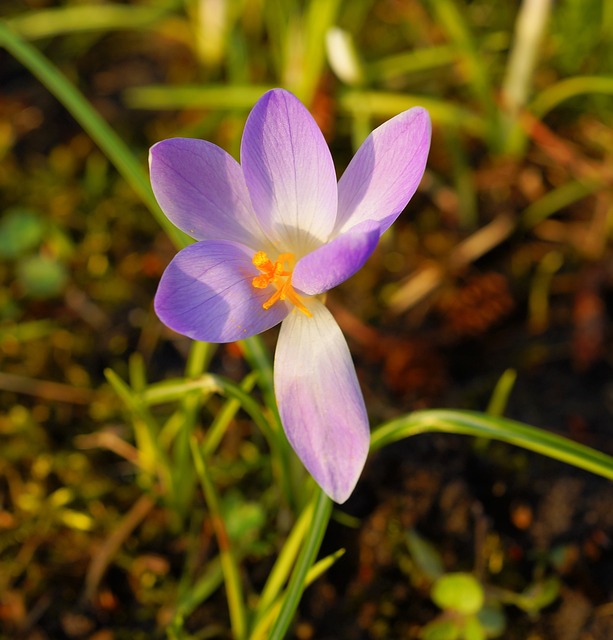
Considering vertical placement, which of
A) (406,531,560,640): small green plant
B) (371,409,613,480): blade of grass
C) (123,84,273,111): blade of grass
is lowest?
(406,531,560,640): small green plant

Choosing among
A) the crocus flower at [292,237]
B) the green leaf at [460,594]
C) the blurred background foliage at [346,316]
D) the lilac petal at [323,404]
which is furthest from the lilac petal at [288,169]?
the green leaf at [460,594]

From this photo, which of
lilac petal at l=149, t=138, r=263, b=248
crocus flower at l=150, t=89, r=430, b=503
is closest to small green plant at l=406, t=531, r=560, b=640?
crocus flower at l=150, t=89, r=430, b=503

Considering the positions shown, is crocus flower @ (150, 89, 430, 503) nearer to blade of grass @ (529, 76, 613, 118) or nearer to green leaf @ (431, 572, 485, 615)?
green leaf @ (431, 572, 485, 615)

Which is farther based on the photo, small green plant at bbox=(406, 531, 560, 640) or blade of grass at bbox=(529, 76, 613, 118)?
blade of grass at bbox=(529, 76, 613, 118)

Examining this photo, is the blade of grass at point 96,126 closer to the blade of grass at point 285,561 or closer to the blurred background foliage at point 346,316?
the blurred background foliage at point 346,316

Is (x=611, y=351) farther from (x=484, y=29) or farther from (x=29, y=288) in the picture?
(x=29, y=288)

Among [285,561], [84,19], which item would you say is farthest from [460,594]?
[84,19]
